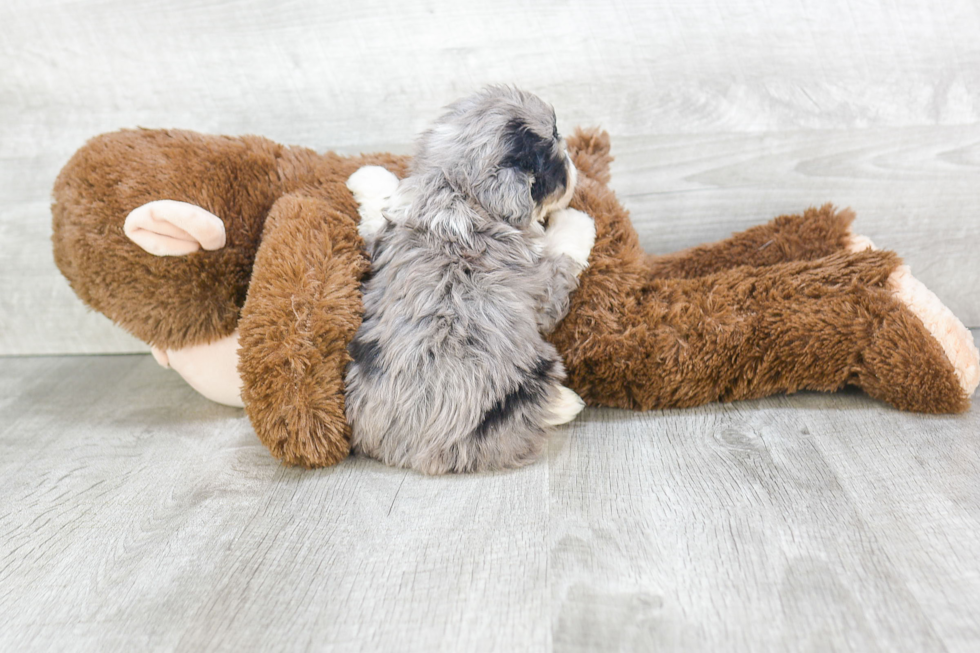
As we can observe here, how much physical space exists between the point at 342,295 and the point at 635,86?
0.62m

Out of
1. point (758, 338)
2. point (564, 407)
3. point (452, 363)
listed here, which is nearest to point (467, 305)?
point (452, 363)

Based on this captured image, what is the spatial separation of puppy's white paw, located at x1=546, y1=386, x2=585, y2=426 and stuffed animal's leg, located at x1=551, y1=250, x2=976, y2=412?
0.07 metres

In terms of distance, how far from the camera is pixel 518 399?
852mm

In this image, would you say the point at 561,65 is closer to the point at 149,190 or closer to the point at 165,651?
the point at 149,190

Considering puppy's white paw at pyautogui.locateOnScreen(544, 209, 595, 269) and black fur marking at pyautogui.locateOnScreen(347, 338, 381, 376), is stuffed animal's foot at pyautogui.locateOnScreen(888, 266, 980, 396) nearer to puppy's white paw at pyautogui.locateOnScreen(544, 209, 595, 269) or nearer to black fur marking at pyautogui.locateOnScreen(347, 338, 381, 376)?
puppy's white paw at pyautogui.locateOnScreen(544, 209, 595, 269)

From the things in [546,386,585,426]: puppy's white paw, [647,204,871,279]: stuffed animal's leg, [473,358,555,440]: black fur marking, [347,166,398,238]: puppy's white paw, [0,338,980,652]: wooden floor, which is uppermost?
[347,166,398,238]: puppy's white paw

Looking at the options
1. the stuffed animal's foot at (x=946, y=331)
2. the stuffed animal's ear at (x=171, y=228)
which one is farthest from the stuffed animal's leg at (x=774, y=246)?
the stuffed animal's ear at (x=171, y=228)

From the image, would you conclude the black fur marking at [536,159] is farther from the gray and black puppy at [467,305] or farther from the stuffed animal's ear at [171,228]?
the stuffed animal's ear at [171,228]

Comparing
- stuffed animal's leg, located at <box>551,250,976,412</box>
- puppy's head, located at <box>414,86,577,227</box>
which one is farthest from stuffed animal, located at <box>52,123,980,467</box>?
puppy's head, located at <box>414,86,577,227</box>

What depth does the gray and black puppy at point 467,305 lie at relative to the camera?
2.72 feet

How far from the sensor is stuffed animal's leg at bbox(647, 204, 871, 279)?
1.07m

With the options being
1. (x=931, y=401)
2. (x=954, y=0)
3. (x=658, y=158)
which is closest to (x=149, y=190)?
(x=658, y=158)

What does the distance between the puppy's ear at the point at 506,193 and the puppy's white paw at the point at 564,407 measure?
0.23m

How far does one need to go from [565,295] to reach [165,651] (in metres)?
0.60
